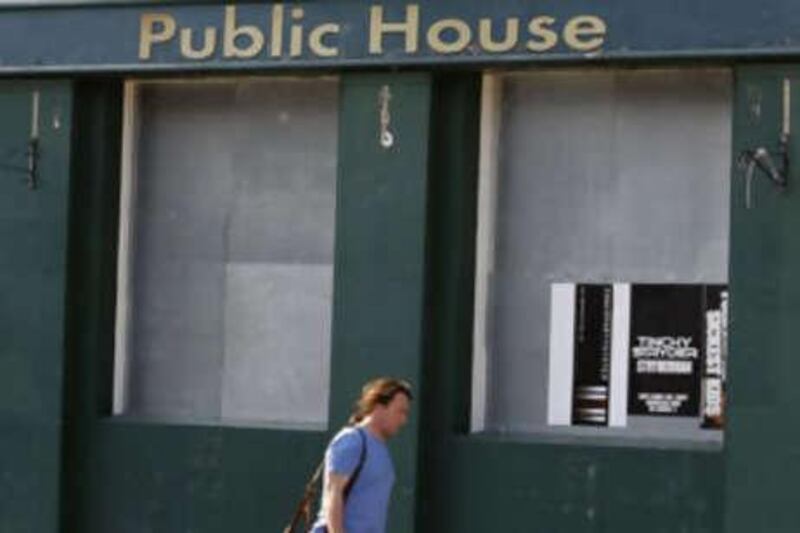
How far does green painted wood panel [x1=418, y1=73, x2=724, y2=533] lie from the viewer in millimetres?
13055

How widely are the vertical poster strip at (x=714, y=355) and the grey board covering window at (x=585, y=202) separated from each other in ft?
0.33

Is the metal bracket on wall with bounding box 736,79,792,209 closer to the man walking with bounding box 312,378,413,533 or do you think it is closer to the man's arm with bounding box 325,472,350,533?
the man walking with bounding box 312,378,413,533

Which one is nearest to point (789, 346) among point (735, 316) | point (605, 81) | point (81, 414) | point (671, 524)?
point (735, 316)

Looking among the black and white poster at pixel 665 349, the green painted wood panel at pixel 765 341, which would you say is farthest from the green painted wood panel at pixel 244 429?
the green painted wood panel at pixel 765 341

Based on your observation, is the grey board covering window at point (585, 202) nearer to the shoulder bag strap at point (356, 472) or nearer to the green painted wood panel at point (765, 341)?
the green painted wood panel at point (765, 341)

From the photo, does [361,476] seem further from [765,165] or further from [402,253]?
[765,165]

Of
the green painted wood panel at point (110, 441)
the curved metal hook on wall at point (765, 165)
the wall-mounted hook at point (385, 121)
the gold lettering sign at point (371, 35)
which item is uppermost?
the gold lettering sign at point (371, 35)

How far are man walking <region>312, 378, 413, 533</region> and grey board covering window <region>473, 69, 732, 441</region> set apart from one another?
3.76m

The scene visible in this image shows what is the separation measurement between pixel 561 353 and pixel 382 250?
4.60ft

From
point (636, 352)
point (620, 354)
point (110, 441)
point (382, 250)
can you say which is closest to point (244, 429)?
point (110, 441)

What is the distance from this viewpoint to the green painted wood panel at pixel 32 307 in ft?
47.6

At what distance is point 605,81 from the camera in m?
13.6

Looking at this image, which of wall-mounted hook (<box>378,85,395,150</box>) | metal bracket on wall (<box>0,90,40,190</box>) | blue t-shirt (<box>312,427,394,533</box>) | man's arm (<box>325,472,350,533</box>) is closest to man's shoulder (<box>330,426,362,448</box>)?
blue t-shirt (<box>312,427,394,533</box>)

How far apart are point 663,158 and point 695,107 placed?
402mm
